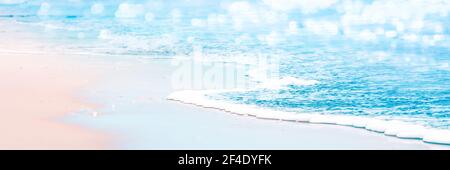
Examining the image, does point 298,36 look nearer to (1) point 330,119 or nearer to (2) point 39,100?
(1) point 330,119

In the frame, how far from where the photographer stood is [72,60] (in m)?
5.44

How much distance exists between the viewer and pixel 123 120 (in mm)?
4051

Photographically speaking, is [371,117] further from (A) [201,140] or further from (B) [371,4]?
(B) [371,4]

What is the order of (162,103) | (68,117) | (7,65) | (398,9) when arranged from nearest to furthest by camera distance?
(68,117), (162,103), (7,65), (398,9)

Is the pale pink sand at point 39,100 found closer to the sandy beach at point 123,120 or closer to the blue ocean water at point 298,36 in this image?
the sandy beach at point 123,120

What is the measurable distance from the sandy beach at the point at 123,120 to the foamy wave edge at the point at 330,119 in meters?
0.06

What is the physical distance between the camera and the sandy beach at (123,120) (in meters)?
3.65

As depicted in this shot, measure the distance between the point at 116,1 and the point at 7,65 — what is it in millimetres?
1408

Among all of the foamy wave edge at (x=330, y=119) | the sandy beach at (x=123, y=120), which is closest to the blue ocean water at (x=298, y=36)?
the foamy wave edge at (x=330, y=119)

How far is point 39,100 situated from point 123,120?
2.05ft

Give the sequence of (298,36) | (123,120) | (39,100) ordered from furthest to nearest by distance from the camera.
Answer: (298,36)
(39,100)
(123,120)

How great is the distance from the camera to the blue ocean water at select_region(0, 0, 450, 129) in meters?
4.98

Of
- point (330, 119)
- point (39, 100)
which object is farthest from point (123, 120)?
point (330, 119)
